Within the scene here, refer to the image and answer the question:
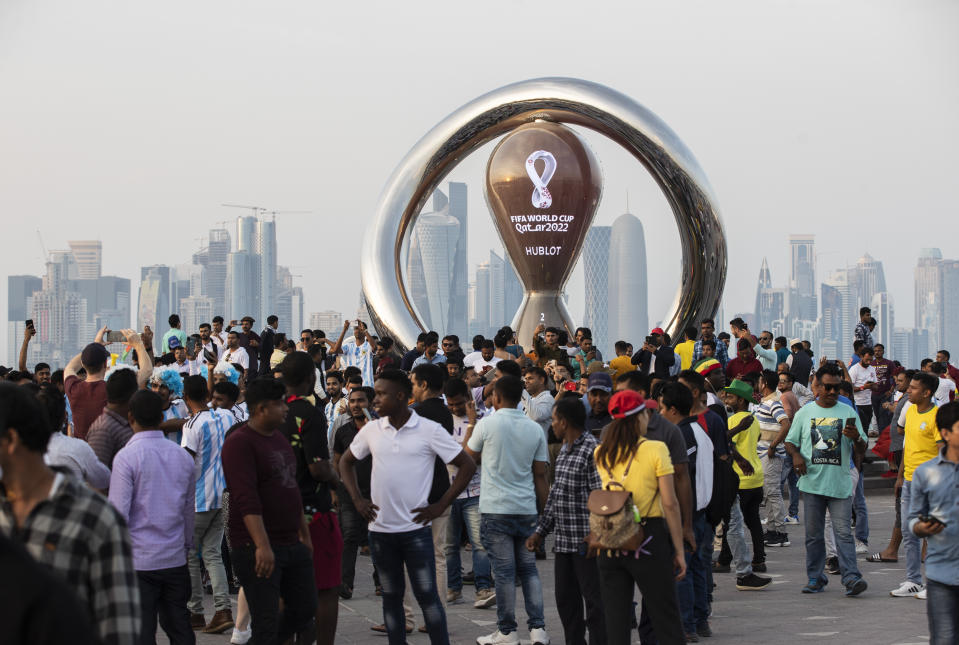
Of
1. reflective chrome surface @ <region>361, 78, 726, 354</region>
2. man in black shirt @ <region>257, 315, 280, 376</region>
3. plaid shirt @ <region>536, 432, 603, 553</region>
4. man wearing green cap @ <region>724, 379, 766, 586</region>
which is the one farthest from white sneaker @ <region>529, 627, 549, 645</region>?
reflective chrome surface @ <region>361, 78, 726, 354</region>

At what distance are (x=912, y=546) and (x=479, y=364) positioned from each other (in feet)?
17.8

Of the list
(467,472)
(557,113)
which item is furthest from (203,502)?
(557,113)

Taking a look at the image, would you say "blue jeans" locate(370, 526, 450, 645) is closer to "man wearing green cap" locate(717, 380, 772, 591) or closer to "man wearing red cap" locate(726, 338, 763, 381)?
"man wearing green cap" locate(717, 380, 772, 591)

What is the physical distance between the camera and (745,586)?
30.4ft

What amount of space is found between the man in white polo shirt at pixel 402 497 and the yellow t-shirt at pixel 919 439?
13.2 feet

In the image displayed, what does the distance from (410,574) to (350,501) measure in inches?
93.0

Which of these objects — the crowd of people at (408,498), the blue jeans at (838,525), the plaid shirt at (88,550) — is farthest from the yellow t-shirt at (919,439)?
the plaid shirt at (88,550)

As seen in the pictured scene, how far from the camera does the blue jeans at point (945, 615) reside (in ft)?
18.1

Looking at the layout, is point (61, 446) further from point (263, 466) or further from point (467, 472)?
point (467, 472)

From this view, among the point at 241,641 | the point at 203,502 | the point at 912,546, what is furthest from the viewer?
the point at 912,546

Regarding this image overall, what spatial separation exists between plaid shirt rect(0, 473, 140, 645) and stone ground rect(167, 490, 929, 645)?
4611 mm

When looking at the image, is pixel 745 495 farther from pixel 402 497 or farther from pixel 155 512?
pixel 155 512

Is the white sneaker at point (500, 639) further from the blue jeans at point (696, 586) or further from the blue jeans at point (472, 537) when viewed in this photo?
the blue jeans at point (472, 537)

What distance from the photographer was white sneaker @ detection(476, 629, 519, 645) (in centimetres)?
716
